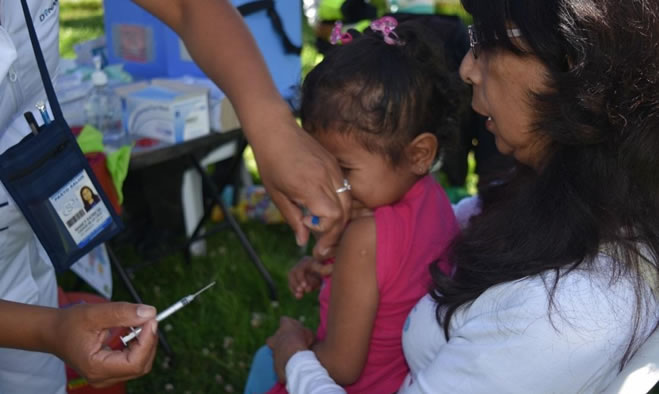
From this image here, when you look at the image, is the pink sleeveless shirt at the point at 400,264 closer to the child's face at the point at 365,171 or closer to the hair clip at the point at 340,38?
the child's face at the point at 365,171

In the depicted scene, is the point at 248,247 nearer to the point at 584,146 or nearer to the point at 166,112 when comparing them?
the point at 166,112

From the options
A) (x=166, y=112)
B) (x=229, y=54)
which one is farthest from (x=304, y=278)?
(x=166, y=112)

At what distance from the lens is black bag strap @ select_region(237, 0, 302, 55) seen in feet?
10.2

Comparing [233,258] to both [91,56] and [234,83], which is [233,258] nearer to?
[91,56]

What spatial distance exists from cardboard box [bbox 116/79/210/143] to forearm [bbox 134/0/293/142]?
40.1 inches

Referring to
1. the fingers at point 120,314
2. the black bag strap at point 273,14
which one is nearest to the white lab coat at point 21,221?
the fingers at point 120,314

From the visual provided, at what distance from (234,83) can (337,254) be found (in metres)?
0.45

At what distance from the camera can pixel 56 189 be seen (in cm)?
163

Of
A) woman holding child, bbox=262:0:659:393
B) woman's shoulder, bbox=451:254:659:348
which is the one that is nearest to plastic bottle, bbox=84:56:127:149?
woman holding child, bbox=262:0:659:393

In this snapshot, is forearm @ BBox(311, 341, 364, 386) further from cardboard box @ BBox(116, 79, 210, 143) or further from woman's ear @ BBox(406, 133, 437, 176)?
cardboard box @ BBox(116, 79, 210, 143)

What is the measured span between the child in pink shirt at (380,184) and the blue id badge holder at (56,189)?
0.53m

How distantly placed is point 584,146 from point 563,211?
0.12m

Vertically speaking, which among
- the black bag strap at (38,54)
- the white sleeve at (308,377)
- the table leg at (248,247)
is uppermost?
the black bag strap at (38,54)

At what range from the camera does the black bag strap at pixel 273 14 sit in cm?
311
